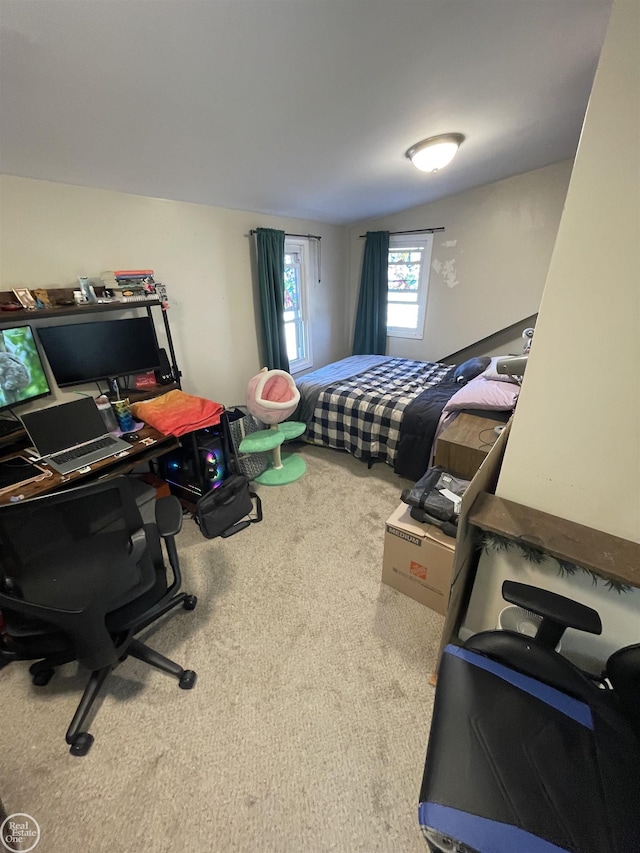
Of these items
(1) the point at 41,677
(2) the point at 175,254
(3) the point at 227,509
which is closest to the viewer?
(1) the point at 41,677

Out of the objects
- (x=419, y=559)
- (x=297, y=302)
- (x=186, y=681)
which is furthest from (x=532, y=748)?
(x=297, y=302)

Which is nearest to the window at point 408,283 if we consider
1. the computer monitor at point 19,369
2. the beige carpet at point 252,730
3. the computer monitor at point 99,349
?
the computer monitor at point 99,349

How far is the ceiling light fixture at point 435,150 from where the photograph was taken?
2146 mm

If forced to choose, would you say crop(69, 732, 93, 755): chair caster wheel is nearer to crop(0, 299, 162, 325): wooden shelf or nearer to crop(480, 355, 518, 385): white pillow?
crop(0, 299, 162, 325): wooden shelf

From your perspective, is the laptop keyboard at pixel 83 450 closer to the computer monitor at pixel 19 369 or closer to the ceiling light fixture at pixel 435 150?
the computer monitor at pixel 19 369

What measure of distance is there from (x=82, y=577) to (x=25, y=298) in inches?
59.3

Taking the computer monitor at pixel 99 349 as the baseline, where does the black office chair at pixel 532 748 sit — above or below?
below

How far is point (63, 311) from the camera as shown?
1791 mm

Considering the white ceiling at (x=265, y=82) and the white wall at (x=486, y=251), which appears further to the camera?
the white wall at (x=486, y=251)

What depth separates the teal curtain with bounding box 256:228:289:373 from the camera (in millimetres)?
3093

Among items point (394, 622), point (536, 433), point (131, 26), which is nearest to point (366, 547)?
point (394, 622)

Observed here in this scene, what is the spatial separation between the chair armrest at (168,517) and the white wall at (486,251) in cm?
321

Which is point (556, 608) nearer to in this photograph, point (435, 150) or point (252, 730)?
point (252, 730)

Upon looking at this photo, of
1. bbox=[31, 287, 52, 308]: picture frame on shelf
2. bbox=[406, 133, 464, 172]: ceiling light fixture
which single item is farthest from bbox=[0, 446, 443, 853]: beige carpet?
bbox=[406, 133, 464, 172]: ceiling light fixture
